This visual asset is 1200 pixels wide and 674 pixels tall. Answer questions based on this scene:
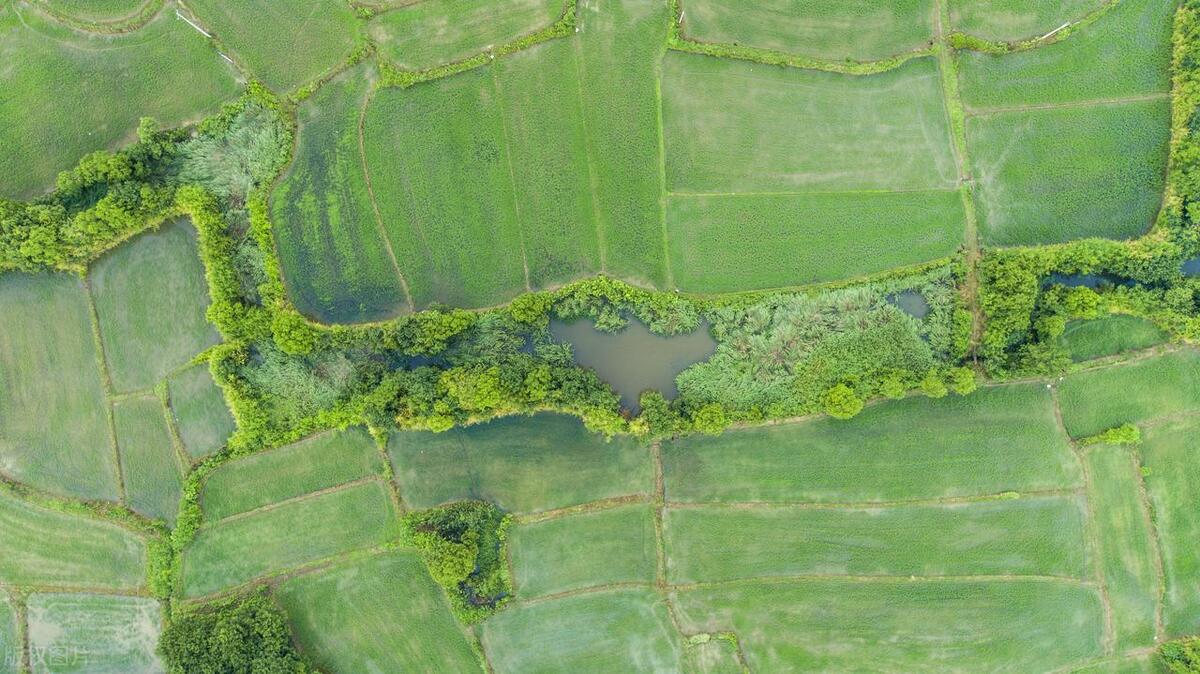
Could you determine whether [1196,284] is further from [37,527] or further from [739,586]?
[37,527]

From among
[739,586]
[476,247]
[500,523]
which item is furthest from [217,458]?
[739,586]

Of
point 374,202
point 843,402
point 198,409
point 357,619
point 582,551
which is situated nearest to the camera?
point 843,402

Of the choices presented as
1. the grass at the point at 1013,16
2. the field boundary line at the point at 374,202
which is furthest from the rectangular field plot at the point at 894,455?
the grass at the point at 1013,16

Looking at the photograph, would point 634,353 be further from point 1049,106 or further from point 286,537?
point 1049,106

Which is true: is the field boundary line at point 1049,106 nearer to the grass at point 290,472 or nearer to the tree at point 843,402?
the tree at point 843,402

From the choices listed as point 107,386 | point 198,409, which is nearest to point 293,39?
point 198,409

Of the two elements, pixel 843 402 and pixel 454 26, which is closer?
pixel 843 402
